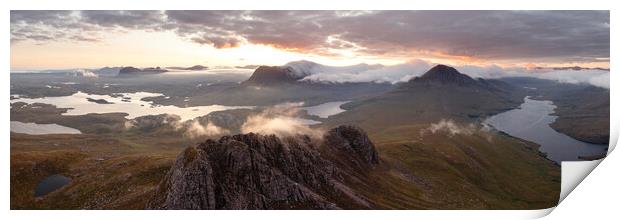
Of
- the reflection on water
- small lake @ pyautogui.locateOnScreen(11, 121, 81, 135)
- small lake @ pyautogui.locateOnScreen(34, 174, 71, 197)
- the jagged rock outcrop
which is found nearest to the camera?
the jagged rock outcrop

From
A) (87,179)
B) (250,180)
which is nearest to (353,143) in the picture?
(250,180)

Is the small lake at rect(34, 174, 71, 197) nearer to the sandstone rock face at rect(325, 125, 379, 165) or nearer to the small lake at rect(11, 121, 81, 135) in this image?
the small lake at rect(11, 121, 81, 135)

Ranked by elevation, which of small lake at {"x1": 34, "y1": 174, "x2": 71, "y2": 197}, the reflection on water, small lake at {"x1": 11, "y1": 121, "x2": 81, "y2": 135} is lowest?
small lake at {"x1": 34, "y1": 174, "x2": 71, "y2": 197}

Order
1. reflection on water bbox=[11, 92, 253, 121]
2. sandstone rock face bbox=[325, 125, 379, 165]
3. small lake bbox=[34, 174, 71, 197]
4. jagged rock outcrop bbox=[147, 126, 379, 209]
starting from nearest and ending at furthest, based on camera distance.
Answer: jagged rock outcrop bbox=[147, 126, 379, 209]
small lake bbox=[34, 174, 71, 197]
sandstone rock face bbox=[325, 125, 379, 165]
reflection on water bbox=[11, 92, 253, 121]

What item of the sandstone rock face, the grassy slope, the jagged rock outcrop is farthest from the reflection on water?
the jagged rock outcrop

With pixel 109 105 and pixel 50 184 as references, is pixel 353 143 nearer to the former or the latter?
pixel 50 184

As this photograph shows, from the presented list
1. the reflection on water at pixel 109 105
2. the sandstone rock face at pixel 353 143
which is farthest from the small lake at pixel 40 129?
the sandstone rock face at pixel 353 143

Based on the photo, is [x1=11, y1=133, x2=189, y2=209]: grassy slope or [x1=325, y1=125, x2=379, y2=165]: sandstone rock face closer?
[x1=11, y1=133, x2=189, y2=209]: grassy slope

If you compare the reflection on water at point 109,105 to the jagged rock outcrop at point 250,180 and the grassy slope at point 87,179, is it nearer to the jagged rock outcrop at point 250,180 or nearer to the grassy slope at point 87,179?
the grassy slope at point 87,179
